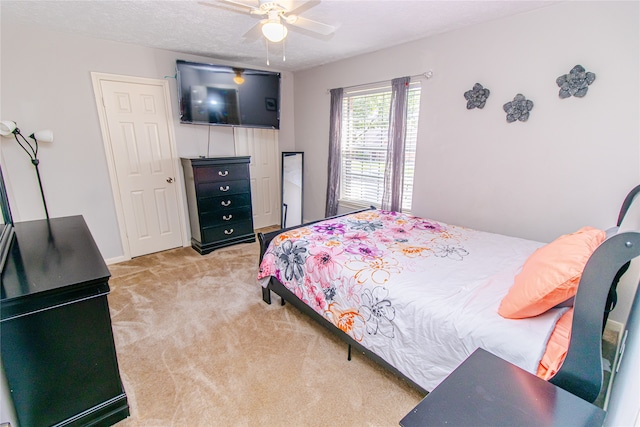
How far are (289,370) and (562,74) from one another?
2.90m

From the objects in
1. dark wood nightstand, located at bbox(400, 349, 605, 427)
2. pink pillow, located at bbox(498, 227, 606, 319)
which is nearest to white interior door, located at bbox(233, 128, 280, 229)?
pink pillow, located at bbox(498, 227, 606, 319)

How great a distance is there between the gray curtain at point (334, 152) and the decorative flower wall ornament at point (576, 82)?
226cm

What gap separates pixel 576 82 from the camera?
2.17 metres

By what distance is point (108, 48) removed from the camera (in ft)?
9.98

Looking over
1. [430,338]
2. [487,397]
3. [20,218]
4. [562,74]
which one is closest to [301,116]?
[562,74]

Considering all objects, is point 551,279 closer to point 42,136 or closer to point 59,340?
point 59,340

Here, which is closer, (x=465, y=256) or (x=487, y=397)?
(x=487, y=397)

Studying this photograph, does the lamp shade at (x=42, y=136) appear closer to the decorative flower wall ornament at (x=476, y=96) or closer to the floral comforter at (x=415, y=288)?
the floral comforter at (x=415, y=288)

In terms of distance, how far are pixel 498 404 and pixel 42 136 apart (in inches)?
146

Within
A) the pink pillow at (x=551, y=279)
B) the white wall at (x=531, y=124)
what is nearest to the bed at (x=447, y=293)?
the pink pillow at (x=551, y=279)

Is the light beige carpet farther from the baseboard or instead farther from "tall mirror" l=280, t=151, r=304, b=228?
"tall mirror" l=280, t=151, r=304, b=228

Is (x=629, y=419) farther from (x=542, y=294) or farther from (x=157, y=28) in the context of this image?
(x=157, y=28)

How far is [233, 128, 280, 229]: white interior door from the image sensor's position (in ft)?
14.1

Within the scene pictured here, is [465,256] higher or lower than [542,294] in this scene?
lower
